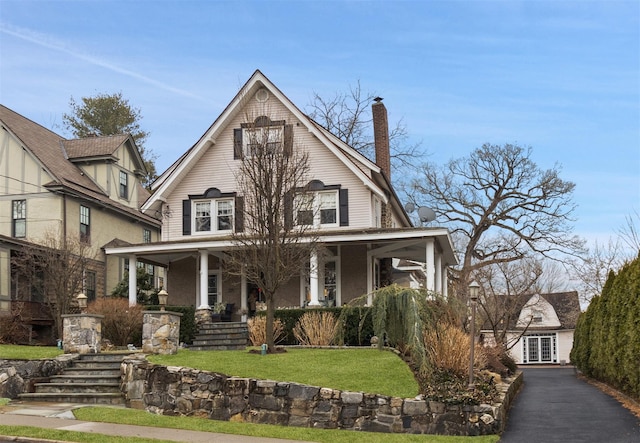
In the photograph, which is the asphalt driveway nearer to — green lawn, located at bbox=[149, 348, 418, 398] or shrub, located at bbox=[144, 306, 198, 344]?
green lawn, located at bbox=[149, 348, 418, 398]

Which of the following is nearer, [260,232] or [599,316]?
[260,232]

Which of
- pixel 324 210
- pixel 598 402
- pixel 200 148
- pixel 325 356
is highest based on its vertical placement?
pixel 200 148

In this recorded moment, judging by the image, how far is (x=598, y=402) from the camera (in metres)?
17.7

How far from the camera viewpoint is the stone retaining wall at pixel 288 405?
1359 centimetres

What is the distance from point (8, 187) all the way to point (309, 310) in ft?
54.1

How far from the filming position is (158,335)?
1730 cm

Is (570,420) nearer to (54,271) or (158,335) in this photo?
(158,335)

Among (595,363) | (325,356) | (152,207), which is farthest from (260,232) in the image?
(595,363)

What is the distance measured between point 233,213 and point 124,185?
13434mm

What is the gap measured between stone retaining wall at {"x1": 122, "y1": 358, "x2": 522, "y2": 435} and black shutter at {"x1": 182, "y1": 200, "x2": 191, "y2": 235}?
1123 centimetres

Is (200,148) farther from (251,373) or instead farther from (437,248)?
(251,373)

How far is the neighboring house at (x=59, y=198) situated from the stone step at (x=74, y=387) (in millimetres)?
11945

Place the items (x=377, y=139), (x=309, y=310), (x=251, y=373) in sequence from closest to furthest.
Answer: (x=251, y=373) → (x=309, y=310) → (x=377, y=139)

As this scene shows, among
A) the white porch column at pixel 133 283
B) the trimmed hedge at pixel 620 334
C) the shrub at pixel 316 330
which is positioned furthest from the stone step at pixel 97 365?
the trimmed hedge at pixel 620 334
